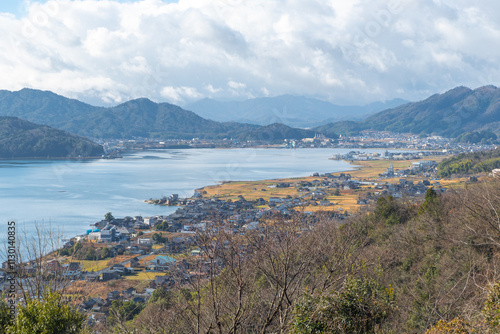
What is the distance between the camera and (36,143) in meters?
44.1

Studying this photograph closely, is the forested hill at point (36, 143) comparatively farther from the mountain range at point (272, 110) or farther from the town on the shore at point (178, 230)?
the mountain range at point (272, 110)

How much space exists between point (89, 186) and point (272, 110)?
359 ft

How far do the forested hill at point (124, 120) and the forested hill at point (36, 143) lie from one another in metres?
23.4

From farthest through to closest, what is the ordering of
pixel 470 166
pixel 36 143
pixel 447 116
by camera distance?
pixel 447 116 < pixel 36 143 < pixel 470 166

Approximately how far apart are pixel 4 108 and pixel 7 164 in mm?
52549

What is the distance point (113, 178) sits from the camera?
96.8 feet

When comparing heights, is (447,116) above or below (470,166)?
above

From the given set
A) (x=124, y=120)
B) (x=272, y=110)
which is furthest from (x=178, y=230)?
(x=272, y=110)

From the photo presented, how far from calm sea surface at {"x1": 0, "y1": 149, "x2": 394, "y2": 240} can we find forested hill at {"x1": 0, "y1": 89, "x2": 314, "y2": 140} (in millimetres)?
35218

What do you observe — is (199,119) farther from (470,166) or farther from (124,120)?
(470,166)

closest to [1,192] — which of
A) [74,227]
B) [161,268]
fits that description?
[74,227]

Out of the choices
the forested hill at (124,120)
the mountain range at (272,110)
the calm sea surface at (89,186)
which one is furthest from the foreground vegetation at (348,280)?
the mountain range at (272,110)

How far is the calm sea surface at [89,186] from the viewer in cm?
1702

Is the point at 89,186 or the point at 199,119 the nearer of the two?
the point at 89,186
